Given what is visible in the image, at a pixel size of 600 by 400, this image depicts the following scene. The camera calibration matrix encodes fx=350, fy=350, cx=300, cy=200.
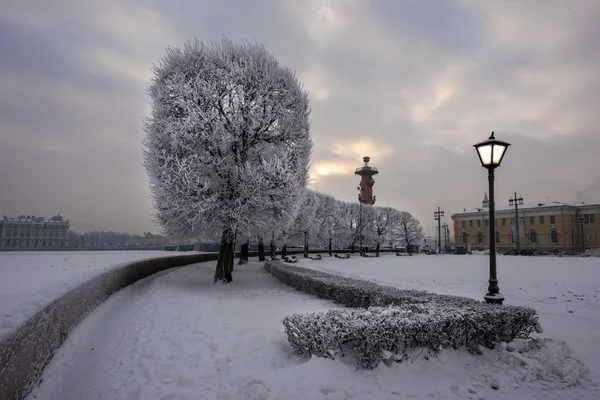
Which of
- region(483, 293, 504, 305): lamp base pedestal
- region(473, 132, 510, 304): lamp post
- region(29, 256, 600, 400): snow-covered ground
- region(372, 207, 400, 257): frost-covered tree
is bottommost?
region(29, 256, 600, 400): snow-covered ground

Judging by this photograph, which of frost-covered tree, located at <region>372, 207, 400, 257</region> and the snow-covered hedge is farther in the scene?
frost-covered tree, located at <region>372, 207, 400, 257</region>

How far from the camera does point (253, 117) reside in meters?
13.9

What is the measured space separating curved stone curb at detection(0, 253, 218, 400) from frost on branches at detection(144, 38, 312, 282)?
4.36m

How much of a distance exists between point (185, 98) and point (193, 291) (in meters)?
7.61

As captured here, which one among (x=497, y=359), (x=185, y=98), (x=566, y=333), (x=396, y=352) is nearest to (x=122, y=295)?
(x=185, y=98)

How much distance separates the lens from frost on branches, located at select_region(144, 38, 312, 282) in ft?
43.5

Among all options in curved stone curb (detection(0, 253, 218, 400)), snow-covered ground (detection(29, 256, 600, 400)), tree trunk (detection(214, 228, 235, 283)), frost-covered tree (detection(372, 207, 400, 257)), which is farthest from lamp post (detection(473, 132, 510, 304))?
frost-covered tree (detection(372, 207, 400, 257))

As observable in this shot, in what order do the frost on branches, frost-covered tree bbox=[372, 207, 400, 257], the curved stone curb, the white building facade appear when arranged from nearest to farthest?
the curved stone curb
the frost on branches
frost-covered tree bbox=[372, 207, 400, 257]
the white building facade

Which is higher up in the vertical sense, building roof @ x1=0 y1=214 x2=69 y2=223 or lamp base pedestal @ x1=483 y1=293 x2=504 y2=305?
building roof @ x1=0 y1=214 x2=69 y2=223

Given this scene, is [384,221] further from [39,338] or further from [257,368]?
[39,338]

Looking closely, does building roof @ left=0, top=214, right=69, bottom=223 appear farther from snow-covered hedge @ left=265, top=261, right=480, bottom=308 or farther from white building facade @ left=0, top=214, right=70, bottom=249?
snow-covered hedge @ left=265, top=261, right=480, bottom=308

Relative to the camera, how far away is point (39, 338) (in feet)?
16.1

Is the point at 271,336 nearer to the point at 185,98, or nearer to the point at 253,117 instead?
the point at 253,117

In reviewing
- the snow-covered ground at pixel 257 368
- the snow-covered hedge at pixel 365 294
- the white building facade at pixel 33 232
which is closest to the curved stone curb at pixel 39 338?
the snow-covered ground at pixel 257 368
